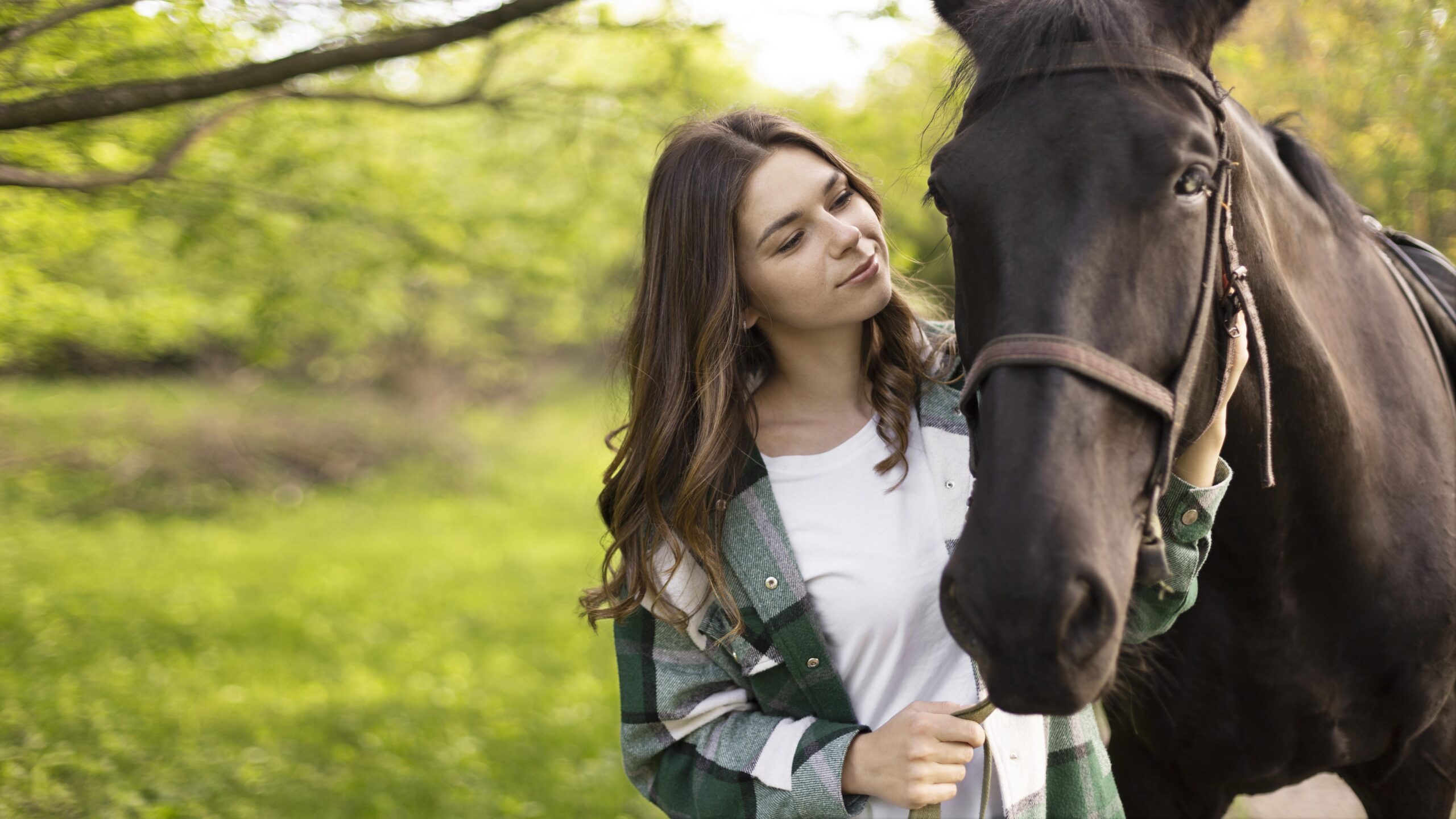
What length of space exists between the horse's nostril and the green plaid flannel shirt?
56cm

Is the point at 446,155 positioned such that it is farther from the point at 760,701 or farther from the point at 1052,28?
the point at 1052,28

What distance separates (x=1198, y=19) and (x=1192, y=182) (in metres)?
0.35

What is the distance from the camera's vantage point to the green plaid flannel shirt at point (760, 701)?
1760mm

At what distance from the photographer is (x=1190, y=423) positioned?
1.46 meters

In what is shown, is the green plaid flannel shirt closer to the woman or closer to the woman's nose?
the woman

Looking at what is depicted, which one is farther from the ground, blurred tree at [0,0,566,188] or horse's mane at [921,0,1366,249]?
blurred tree at [0,0,566,188]

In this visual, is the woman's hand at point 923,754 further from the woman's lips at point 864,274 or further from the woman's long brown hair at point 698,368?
the woman's lips at point 864,274

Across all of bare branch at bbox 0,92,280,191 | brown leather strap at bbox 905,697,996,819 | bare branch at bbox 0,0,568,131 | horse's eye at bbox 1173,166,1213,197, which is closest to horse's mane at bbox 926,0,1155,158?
horse's eye at bbox 1173,166,1213,197

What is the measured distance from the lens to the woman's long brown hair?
1.90 m

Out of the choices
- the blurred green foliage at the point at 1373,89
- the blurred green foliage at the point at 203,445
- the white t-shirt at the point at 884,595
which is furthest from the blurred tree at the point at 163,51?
the blurred green foliage at the point at 203,445

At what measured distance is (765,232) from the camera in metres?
1.91

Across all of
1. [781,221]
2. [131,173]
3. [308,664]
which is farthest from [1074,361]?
[308,664]

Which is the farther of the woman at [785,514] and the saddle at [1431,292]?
the saddle at [1431,292]

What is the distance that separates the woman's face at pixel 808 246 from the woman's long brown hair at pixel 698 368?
40mm
